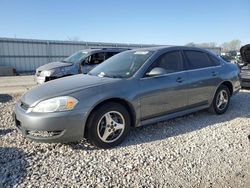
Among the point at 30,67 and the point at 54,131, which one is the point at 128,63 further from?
the point at 30,67

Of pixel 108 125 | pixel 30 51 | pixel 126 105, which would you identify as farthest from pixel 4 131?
pixel 30 51

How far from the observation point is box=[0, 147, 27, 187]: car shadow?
10.6 feet

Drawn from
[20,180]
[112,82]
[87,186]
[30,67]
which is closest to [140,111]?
[112,82]

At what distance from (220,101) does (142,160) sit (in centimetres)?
314

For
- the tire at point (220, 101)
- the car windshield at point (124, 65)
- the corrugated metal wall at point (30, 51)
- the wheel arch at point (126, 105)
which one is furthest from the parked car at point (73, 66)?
the corrugated metal wall at point (30, 51)

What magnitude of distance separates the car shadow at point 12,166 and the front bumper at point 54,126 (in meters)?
0.32

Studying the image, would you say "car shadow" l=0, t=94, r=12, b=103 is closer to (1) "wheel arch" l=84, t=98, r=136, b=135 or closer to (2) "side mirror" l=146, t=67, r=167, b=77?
(1) "wheel arch" l=84, t=98, r=136, b=135

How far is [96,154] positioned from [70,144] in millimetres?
569

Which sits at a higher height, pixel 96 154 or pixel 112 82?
pixel 112 82

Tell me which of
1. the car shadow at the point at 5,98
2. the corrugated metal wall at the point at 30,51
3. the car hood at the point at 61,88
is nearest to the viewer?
the car hood at the point at 61,88

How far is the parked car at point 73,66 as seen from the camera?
977 cm

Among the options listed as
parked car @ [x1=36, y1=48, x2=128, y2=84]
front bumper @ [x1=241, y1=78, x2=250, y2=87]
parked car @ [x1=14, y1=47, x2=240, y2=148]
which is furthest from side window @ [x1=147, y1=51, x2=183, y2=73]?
parked car @ [x1=36, y1=48, x2=128, y2=84]

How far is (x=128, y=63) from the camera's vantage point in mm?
5051

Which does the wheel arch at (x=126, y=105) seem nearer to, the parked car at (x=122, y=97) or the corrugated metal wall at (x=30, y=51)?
the parked car at (x=122, y=97)
